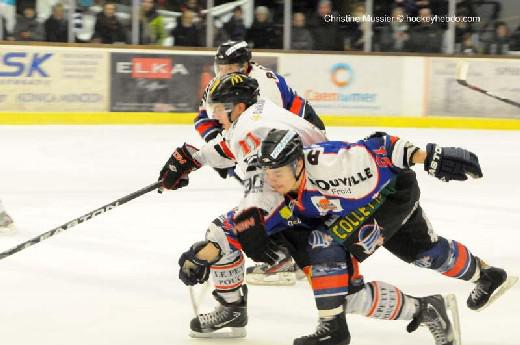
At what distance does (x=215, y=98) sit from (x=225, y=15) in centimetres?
708

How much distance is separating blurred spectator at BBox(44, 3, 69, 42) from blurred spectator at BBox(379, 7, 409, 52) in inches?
125

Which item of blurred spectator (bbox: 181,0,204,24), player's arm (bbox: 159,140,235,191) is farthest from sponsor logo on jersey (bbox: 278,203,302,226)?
blurred spectator (bbox: 181,0,204,24)

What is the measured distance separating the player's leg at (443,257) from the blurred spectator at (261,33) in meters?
6.95

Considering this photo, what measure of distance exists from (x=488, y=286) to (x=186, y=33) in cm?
705

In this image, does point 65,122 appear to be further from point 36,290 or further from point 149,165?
point 36,290

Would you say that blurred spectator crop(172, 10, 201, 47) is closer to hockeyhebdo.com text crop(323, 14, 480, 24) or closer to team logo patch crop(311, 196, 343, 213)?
hockeyhebdo.com text crop(323, 14, 480, 24)

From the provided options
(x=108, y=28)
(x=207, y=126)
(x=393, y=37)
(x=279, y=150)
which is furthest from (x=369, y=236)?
(x=393, y=37)

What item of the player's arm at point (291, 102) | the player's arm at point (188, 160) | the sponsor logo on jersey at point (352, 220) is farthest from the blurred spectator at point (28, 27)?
the sponsor logo on jersey at point (352, 220)

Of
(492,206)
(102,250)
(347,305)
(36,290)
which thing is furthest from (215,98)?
(492,206)

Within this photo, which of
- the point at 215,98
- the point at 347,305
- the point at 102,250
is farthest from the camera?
the point at 102,250

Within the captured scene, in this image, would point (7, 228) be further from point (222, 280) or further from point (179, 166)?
point (222, 280)

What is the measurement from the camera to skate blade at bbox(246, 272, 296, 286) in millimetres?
4090

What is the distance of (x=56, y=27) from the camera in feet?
31.4

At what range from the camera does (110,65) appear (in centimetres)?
959
